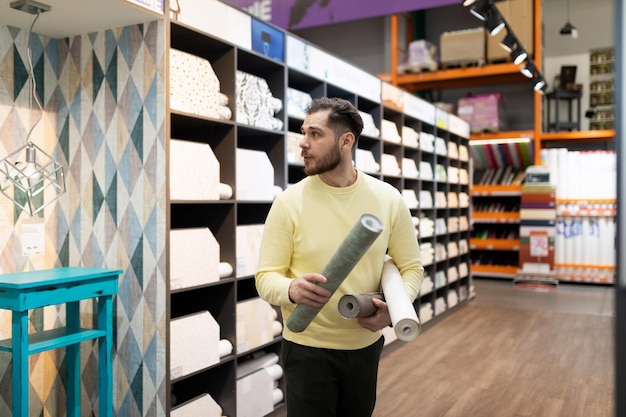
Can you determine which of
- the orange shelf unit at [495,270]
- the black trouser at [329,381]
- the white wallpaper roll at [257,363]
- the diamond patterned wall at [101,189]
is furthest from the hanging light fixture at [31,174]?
the orange shelf unit at [495,270]

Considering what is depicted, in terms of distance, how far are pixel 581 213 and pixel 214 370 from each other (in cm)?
784

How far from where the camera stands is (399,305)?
167cm

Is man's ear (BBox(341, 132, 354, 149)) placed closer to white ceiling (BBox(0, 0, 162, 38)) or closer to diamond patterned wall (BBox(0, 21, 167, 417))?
diamond patterned wall (BBox(0, 21, 167, 417))

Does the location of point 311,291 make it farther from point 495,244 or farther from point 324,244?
point 495,244

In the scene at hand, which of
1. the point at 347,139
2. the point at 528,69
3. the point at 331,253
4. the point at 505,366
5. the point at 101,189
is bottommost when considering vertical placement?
the point at 505,366

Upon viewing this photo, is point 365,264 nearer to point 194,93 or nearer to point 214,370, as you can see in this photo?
point 194,93

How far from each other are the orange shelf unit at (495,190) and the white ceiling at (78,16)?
8039 millimetres

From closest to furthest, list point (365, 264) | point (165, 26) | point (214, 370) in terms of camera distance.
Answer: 1. point (365, 264)
2. point (165, 26)
3. point (214, 370)

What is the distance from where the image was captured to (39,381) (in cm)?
327

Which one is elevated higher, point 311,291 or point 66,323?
point 311,291

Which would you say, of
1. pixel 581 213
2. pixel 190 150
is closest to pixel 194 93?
pixel 190 150

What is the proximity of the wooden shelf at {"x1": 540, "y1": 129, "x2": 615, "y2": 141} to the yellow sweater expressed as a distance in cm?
867

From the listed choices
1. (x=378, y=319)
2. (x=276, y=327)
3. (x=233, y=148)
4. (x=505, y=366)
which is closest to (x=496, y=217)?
(x=505, y=366)

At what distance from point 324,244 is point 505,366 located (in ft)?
12.1
